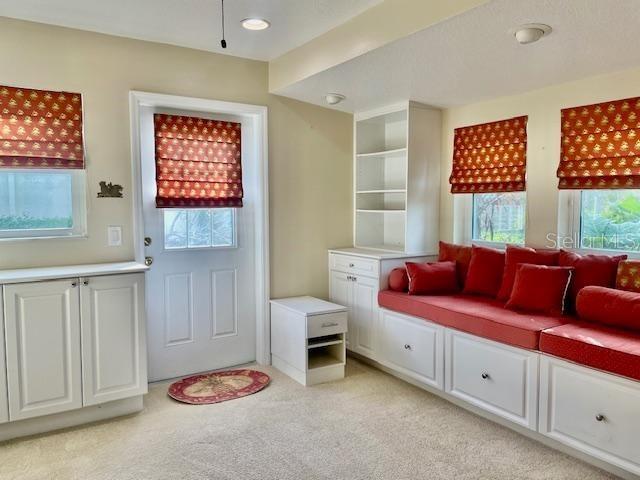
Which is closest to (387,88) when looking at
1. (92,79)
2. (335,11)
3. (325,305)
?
(335,11)

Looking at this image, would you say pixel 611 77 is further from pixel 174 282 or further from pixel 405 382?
pixel 174 282

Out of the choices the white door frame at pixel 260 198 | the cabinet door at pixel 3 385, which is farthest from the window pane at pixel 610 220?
the cabinet door at pixel 3 385

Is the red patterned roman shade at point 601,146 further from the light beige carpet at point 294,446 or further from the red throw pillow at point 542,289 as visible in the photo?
the light beige carpet at point 294,446

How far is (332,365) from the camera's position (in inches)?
139

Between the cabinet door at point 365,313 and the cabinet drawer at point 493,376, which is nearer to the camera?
the cabinet drawer at point 493,376

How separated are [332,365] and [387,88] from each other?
205cm

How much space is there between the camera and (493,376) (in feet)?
9.11

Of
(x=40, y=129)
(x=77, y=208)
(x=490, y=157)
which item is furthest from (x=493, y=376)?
(x=40, y=129)

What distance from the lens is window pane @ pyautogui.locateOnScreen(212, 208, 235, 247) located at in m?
3.76

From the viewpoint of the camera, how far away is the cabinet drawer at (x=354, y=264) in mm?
3717

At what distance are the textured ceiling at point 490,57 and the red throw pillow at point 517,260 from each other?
3.64 ft

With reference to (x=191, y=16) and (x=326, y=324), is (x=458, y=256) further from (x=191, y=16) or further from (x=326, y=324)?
(x=191, y=16)

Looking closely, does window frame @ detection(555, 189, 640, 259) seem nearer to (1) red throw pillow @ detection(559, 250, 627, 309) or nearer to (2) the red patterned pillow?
(1) red throw pillow @ detection(559, 250, 627, 309)

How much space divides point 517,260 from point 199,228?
2.31 metres
